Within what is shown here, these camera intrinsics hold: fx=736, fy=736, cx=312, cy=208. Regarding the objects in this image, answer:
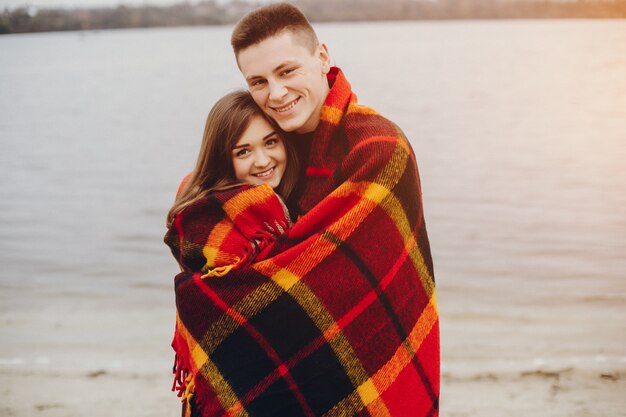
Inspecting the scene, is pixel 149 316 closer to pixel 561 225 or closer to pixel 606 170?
pixel 561 225

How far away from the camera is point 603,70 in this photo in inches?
818

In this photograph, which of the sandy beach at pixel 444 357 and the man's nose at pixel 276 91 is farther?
the sandy beach at pixel 444 357

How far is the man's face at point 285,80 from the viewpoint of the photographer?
7.37ft

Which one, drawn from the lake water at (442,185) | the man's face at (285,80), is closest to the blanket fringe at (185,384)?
the man's face at (285,80)

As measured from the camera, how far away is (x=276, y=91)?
2.23 m

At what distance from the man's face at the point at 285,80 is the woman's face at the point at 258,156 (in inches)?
2.5

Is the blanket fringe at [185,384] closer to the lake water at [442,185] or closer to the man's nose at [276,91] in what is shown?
the man's nose at [276,91]

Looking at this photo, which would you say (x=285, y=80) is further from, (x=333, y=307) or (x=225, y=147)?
(x=333, y=307)

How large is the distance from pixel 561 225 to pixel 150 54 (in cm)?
3160

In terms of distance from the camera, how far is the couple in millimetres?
1967

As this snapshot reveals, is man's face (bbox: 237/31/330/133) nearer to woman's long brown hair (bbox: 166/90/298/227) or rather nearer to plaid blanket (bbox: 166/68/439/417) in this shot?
woman's long brown hair (bbox: 166/90/298/227)

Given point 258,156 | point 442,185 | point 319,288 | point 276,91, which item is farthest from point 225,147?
point 442,185

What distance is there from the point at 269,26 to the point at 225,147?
40cm

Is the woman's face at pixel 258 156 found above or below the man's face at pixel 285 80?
below
